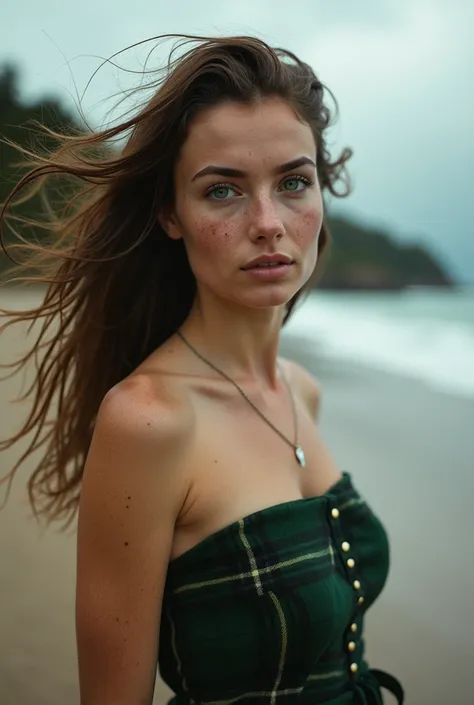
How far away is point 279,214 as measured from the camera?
180cm

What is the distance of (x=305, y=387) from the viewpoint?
7.98 ft

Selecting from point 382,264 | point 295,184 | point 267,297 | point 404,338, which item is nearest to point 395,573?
point 267,297

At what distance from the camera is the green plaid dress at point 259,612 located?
1646 mm

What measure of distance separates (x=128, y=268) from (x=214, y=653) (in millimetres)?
967

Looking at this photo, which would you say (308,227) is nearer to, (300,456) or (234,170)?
(234,170)

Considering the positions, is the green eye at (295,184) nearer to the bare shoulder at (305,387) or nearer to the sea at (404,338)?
the bare shoulder at (305,387)

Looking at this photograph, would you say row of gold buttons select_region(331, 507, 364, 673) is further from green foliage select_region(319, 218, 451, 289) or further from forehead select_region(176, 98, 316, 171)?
green foliage select_region(319, 218, 451, 289)

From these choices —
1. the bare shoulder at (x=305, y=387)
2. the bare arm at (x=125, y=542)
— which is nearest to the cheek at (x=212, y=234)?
the bare arm at (x=125, y=542)

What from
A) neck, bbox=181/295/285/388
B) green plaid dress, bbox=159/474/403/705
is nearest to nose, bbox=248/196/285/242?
neck, bbox=181/295/285/388

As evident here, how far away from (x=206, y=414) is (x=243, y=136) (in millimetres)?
625

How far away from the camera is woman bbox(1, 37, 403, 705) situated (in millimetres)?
1625

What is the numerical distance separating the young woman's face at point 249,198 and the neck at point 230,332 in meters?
0.10

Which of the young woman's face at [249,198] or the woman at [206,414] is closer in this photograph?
the woman at [206,414]

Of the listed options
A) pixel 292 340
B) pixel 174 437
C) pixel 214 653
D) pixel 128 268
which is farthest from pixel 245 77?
pixel 292 340
